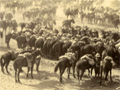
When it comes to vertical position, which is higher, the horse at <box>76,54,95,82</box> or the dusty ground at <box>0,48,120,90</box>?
the horse at <box>76,54,95,82</box>

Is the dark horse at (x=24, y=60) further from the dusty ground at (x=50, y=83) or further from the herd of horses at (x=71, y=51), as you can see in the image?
the dusty ground at (x=50, y=83)

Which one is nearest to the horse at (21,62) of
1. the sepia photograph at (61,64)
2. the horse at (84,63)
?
the sepia photograph at (61,64)

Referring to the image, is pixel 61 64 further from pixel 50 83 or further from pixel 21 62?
pixel 21 62

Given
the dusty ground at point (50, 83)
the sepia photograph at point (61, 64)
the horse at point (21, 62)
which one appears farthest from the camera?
the horse at point (21, 62)

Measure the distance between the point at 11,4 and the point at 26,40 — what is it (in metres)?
19.4

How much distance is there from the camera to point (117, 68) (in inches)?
492

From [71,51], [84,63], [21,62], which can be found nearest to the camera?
[84,63]

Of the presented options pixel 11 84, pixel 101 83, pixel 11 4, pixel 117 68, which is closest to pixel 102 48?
pixel 117 68

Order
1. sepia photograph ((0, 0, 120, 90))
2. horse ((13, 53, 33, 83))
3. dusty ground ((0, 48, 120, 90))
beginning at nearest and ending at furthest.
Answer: dusty ground ((0, 48, 120, 90)), sepia photograph ((0, 0, 120, 90)), horse ((13, 53, 33, 83))

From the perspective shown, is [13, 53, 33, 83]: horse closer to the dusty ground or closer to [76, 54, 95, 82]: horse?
the dusty ground

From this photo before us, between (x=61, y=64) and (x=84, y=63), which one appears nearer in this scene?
(x=84, y=63)

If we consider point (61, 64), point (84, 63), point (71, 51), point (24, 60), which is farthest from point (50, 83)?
point (71, 51)

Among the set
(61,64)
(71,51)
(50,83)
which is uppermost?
(71,51)

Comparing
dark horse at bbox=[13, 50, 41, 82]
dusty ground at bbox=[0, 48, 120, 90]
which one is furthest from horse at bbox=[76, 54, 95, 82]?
dark horse at bbox=[13, 50, 41, 82]
